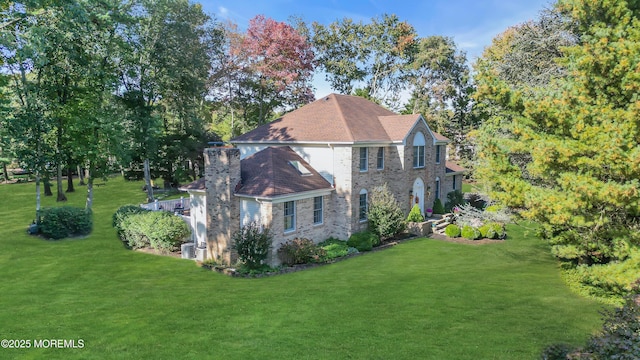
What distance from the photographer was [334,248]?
2164 centimetres

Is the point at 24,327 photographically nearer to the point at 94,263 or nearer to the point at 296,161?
the point at 94,263

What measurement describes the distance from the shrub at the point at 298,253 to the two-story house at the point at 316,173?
1.78ft

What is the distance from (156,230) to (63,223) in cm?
709

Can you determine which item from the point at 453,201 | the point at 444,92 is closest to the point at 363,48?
the point at 444,92

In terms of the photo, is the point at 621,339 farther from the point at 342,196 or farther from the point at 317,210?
the point at 342,196

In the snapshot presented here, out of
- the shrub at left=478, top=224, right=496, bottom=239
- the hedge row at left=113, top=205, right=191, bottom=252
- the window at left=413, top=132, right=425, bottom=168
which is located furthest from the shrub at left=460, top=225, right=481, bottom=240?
the hedge row at left=113, top=205, right=191, bottom=252

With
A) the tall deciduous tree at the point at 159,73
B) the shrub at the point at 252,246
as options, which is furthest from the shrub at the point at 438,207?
the tall deciduous tree at the point at 159,73

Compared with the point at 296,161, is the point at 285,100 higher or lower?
higher

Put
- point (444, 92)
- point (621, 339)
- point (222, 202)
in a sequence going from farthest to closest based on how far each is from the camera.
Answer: point (444, 92)
point (222, 202)
point (621, 339)

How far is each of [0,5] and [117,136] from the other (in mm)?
9816

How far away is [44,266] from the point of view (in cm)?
1856

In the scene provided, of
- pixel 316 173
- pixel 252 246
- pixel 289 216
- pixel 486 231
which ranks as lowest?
pixel 486 231

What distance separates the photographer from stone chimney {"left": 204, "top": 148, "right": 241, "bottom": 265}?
1986 centimetres

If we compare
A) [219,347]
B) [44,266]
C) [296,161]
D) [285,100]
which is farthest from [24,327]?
[285,100]
